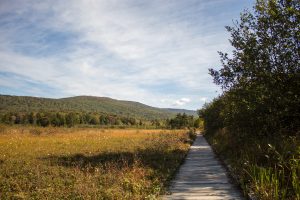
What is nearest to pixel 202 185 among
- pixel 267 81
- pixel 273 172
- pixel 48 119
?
pixel 273 172

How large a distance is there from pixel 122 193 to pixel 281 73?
8.58 metres

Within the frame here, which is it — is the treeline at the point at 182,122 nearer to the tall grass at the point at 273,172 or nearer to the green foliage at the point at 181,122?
the green foliage at the point at 181,122

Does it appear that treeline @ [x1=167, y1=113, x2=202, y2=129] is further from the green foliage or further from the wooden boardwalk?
the wooden boardwalk

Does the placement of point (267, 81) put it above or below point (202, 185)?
above

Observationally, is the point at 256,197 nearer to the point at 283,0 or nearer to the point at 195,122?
the point at 283,0

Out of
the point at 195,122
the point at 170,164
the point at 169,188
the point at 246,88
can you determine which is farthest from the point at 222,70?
the point at 195,122

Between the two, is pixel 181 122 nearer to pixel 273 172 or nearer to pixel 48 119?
pixel 48 119

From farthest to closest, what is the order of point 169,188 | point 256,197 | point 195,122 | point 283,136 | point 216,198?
point 195,122, point 283,136, point 169,188, point 216,198, point 256,197

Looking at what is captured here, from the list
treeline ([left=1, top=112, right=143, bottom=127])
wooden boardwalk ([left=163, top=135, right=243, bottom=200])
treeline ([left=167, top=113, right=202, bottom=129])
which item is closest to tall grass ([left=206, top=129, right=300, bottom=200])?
wooden boardwalk ([left=163, top=135, right=243, bottom=200])

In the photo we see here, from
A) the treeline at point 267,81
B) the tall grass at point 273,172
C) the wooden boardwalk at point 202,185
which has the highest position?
the treeline at point 267,81

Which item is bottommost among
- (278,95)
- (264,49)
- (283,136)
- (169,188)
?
(169,188)

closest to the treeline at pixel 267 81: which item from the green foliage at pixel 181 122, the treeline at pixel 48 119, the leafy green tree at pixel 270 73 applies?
the leafy green tree at pixel 270 73

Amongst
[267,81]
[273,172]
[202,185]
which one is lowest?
[202,185]

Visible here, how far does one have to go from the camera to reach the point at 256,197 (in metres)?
8.03
